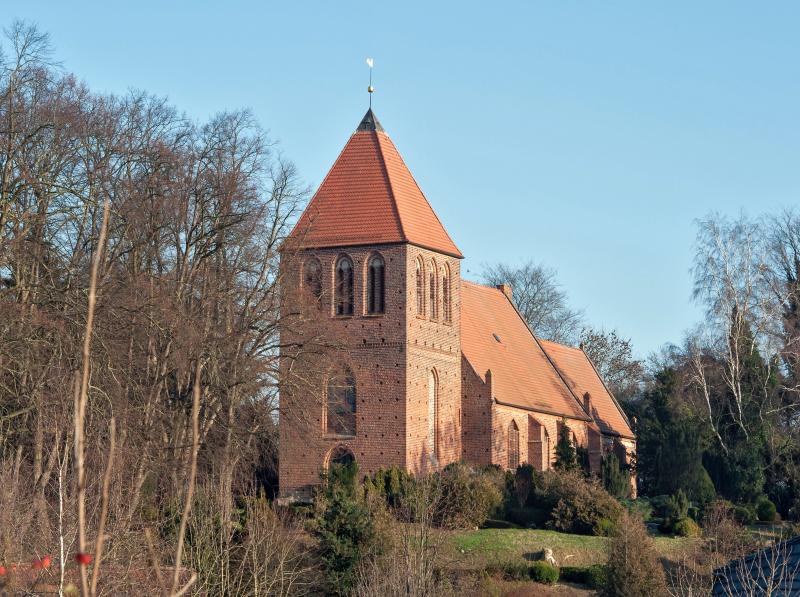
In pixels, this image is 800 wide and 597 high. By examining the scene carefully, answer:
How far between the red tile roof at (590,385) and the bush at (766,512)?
35.7ft

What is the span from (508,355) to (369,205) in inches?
375

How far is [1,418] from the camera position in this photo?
23.5m

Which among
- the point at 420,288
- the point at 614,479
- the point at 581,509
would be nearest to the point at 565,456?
the point at 614,479

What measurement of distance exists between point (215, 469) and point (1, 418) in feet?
27.4

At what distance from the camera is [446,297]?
3981 centimetres

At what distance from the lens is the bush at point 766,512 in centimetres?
3791

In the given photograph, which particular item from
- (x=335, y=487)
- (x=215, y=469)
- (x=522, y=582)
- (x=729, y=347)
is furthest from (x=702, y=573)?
(x=729, y=347)

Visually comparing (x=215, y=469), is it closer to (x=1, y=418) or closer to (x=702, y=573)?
(x=1, y=418)

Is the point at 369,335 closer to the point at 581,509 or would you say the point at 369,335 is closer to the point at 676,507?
the point at 581,509

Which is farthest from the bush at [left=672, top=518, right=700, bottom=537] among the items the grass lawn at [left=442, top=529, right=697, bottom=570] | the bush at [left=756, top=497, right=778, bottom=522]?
the bush at [left=756, top=497, right=778, bottom=522]

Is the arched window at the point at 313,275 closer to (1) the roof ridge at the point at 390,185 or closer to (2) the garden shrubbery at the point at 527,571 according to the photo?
(1) the roof ridge at the point at 390,185

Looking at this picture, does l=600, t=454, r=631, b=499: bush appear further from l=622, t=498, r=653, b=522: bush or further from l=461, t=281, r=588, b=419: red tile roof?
l=461, t=281, r=588, b=419: red tile roof

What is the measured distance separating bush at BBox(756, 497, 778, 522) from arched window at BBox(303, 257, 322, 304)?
14922 millimetres

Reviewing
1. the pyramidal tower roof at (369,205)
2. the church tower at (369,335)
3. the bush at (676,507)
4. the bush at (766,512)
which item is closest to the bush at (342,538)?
the church tower at (369,335)
